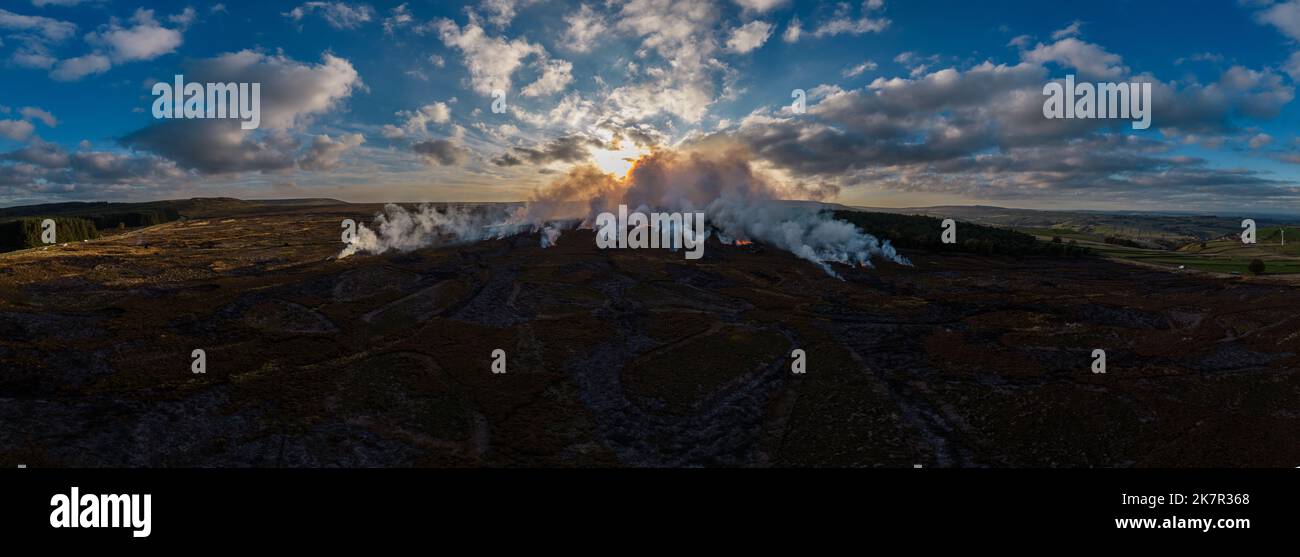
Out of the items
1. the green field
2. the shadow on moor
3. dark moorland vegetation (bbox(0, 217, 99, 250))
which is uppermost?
dark moorland vegetation (bbox(0, 217, 99, 250))

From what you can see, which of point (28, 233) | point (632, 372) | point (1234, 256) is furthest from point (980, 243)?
point (28, 233)

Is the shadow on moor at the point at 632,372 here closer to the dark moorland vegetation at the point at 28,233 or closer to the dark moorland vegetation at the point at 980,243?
the dark moorland vegetation at the point at 980,243

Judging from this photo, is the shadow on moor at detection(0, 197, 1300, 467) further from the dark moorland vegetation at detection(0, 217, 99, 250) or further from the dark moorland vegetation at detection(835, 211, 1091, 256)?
the dark moorland vegetation at detection(0, 217, 99, 250)

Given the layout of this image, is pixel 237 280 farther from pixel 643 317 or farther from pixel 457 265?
pixel 643 317

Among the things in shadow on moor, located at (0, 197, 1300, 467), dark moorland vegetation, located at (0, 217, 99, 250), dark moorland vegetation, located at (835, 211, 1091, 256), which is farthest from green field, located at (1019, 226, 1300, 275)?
dark moorland vegetation, located at (0, 217, 99, 250)

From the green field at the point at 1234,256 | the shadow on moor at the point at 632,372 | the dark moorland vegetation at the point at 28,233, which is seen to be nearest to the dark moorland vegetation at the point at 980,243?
the green field at the point at 1234,256

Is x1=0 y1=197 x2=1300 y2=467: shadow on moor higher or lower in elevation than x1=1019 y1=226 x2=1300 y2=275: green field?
lower

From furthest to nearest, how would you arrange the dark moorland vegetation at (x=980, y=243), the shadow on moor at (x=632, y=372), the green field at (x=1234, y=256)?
the dark moorland vegetation at (x=980, y=243) < the green field at (x=1234, y=256) < the shadow on moor at (x=632, y=372)

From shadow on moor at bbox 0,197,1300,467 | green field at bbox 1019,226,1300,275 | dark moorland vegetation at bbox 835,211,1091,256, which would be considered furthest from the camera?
dark moorland vegetation at bbox 835,211,1091,256
